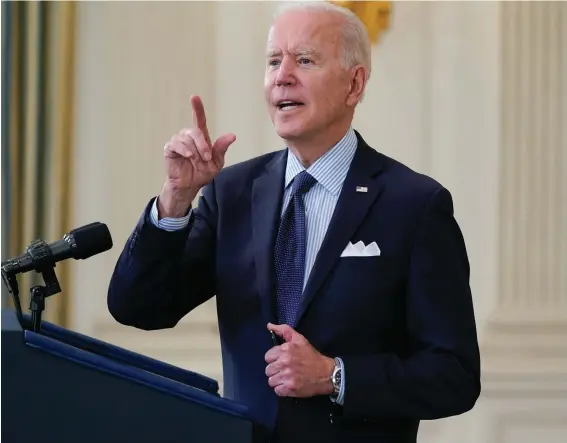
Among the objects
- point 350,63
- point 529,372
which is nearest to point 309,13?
point 350,63

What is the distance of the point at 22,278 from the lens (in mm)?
2717

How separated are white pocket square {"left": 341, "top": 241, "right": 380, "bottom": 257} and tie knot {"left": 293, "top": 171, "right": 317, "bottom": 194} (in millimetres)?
148

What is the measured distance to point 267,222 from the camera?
145 centimetres

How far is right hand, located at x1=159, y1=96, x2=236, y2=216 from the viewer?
4.26ft

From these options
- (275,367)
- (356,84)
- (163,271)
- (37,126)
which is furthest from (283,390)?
(37,126)

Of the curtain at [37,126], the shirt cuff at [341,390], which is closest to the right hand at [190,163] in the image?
the shirt cuff at [341,390]

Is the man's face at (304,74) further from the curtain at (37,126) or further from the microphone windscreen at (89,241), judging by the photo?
the curtain at (37,126)

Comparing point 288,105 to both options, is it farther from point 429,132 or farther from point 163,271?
point 429,132

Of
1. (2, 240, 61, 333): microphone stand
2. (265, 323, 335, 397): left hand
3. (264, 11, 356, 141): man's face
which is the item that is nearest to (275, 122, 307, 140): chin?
(264, 11, 356, 141): man's face

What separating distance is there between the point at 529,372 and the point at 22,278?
173 centimetres

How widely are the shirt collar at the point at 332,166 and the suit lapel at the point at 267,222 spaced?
2 cm

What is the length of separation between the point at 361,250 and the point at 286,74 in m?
0.33

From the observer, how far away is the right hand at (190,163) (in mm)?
1300

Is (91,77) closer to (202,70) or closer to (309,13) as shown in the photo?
(202,70)
